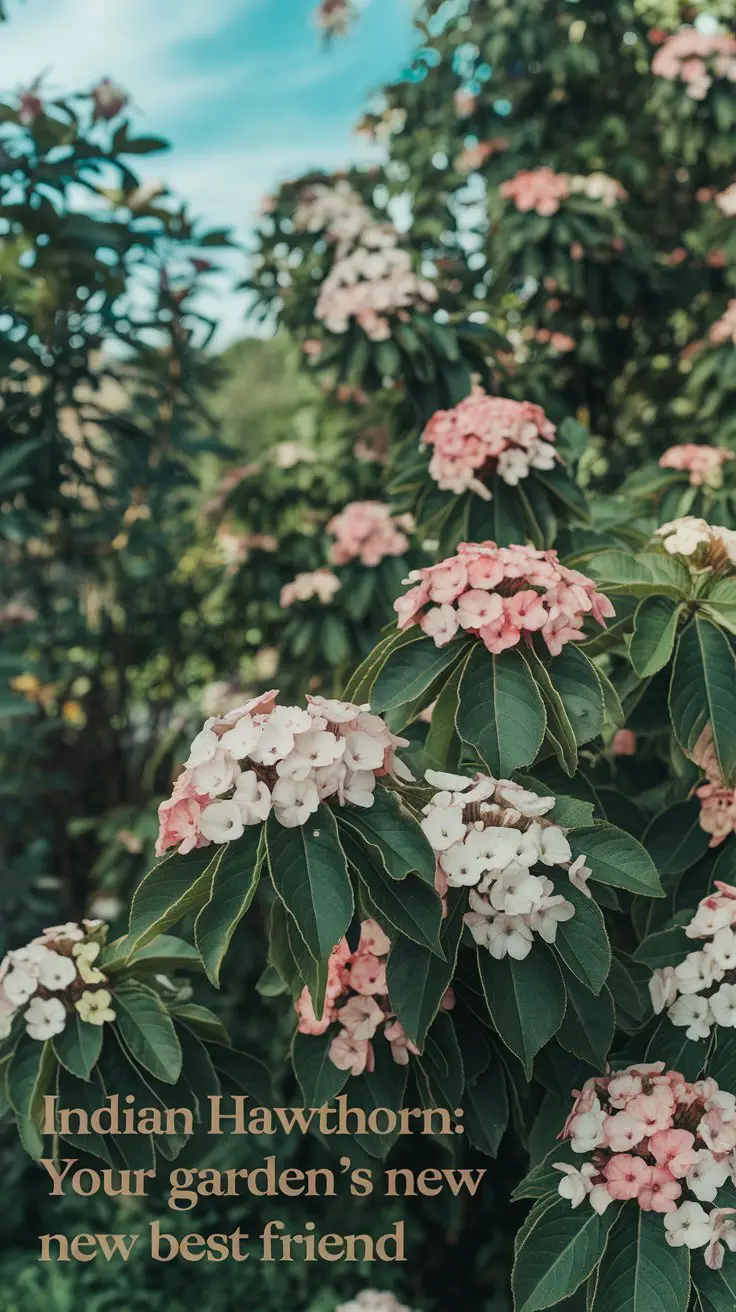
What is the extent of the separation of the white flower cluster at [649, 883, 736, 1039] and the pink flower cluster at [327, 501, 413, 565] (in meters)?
1.46

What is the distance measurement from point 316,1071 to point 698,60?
267 cm

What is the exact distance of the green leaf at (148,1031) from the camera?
1330 mm

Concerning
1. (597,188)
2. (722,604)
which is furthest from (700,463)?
(597,188)

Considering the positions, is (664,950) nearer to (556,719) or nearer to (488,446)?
(556,719)

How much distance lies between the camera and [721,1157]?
1228 mm

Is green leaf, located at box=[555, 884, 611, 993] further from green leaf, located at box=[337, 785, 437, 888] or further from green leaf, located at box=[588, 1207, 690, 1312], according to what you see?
green leaf, located at box=[588, 1207, 690, 1312]

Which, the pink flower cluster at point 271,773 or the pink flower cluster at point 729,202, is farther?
the pink flower cluster at point 729,202

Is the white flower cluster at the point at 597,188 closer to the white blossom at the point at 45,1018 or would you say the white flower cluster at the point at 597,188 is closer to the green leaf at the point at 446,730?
the green leaf at the point at 446,730

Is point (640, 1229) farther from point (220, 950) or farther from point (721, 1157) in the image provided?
point (220, 950)

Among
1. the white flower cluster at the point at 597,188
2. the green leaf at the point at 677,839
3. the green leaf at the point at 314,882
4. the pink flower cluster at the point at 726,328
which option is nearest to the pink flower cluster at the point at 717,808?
the green leaf at the point at 677,839

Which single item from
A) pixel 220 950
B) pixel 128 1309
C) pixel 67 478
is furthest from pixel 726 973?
pixel 67 478

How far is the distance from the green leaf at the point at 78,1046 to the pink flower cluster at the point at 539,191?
7.50 feet

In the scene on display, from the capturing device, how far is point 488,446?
1770mm

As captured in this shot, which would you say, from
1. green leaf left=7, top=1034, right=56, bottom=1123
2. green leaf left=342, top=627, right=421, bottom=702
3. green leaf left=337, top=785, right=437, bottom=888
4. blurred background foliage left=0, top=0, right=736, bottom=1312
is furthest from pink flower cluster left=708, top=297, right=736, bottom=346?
green leaf left=7, top=1034, right=56, bottom=1123
